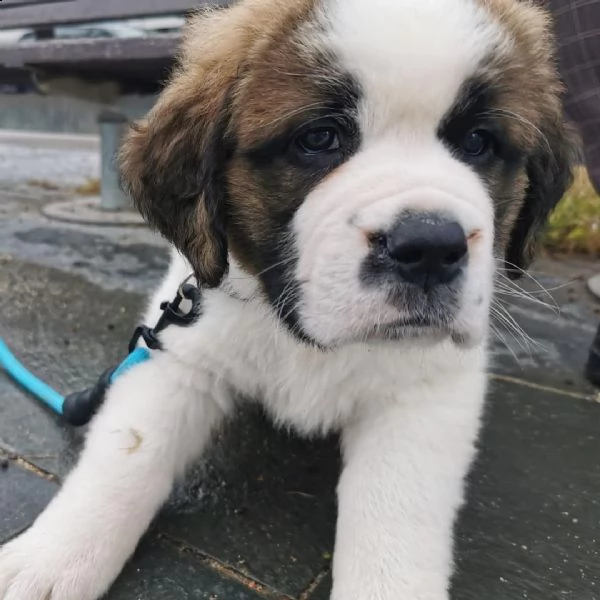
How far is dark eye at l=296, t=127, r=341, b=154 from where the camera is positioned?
151 centimetres

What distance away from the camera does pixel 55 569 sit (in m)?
1.46

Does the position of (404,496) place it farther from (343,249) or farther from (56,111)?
(56,111)

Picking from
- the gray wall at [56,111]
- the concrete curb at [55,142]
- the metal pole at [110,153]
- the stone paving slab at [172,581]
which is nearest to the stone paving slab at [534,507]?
the stone paving slab at [172,581]

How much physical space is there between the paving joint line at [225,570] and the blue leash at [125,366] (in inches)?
19.7

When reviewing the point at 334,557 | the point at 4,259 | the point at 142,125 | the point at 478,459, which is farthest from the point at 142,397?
the point at 4,259

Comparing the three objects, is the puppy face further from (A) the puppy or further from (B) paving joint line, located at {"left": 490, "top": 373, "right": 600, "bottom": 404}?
(B) paving joint line, located at {"left": 490, "top": 373, "right": 600, "bottom": 404}

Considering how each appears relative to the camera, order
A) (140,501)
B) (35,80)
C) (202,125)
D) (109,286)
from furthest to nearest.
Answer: (35,80) < (109,286) < (202,125) < (140,501)

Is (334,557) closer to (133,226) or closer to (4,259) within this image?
(4,259)

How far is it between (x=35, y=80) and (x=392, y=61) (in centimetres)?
373

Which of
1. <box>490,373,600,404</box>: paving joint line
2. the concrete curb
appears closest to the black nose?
<box>490,373,600,404</box>: paving joint line

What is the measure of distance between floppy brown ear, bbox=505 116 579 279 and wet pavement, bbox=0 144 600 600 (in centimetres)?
63

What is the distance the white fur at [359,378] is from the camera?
144cm

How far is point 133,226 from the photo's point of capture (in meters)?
5.25

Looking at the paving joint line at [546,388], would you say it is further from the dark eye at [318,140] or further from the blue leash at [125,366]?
the dark eye at [318,140]
